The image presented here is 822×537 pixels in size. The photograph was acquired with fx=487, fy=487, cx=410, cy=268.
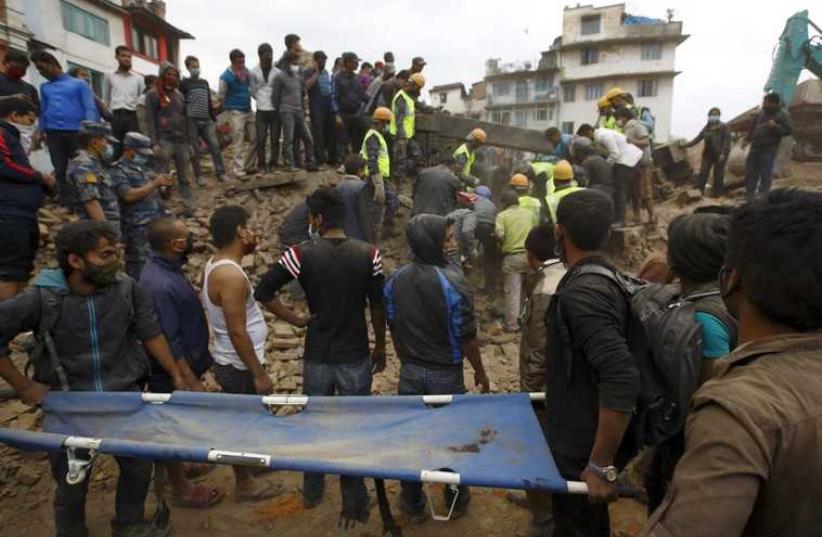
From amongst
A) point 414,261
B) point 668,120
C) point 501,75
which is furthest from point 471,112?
point 414,261

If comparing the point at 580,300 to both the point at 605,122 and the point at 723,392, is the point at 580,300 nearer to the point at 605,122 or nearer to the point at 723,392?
the point at 723,392

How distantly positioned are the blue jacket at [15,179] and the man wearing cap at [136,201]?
85 cm


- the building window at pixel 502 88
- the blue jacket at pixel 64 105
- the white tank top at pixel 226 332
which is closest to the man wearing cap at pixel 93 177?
the blue jacket at pixel 64 105

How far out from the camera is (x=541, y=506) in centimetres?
318

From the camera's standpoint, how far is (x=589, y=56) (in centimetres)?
4153

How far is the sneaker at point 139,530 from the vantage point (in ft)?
9.74

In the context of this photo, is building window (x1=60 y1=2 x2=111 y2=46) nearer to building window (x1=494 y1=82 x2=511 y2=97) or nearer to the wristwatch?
the wristwatch

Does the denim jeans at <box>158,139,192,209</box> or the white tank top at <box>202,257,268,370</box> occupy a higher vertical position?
the denim jeans at <box>158,139,192,209</box>

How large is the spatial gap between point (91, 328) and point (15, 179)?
2.25 metres

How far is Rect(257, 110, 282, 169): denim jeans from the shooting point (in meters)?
8.32

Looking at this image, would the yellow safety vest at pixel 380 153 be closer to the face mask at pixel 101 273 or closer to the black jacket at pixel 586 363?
the face mask at pixel 101 273

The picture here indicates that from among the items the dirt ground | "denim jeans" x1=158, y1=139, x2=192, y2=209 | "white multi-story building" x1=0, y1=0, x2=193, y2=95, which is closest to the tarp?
the dirt ground

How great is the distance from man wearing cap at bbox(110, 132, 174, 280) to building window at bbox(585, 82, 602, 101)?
1706 inches

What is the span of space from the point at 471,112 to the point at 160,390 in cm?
4999
